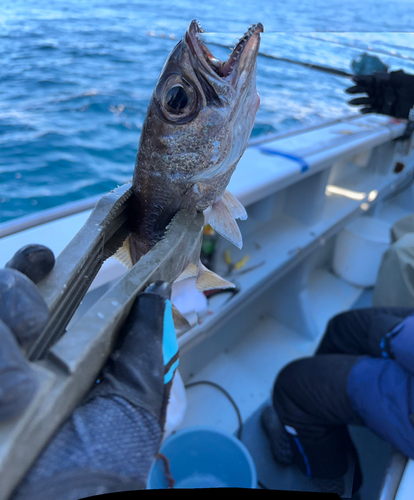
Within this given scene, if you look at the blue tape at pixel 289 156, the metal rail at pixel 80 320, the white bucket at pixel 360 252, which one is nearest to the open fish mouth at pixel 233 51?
the metal rail at pixel 80 320

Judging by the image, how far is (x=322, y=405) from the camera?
1.85m

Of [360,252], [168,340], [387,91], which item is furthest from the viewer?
[387,91]

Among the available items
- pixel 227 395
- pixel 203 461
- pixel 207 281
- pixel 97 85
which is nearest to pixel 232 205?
pixel 207 281

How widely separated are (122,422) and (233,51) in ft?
2.77

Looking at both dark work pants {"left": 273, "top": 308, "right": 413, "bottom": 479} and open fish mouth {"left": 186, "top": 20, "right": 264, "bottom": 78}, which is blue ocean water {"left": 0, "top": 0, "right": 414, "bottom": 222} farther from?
open fish mouth {"left": 186, "top": 20, "right": 264, "bottom": 78}

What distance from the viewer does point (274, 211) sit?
3.34 m

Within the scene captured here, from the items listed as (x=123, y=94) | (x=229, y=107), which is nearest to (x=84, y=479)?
(x=229, y=107)

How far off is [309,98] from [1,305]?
11084mm

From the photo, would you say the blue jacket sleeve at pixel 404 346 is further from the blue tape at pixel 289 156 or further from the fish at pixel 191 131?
the blue tape at pixel 289 156

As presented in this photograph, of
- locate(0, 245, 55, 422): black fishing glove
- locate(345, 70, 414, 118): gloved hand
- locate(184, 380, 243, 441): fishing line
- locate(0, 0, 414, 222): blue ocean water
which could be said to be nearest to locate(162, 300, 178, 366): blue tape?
locate(0, 245, 55, 422): black fishing glove

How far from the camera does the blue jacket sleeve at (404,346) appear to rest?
5.31ft

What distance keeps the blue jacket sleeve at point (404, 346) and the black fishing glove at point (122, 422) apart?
4.17 ft

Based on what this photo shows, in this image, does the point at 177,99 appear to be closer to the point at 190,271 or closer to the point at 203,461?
the point at 190,271

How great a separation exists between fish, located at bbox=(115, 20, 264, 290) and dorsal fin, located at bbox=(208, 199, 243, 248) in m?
0.07
